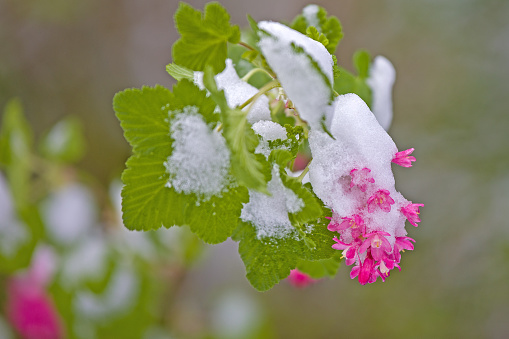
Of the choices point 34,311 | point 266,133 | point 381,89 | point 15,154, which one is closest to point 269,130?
point 266,133

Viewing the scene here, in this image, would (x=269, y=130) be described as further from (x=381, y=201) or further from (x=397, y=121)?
(x=397, y=121)

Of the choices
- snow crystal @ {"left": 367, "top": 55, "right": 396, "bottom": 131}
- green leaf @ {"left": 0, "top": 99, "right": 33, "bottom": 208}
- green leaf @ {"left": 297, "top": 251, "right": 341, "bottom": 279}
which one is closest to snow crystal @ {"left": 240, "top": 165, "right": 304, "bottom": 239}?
green leaf @ {"left": 297, "top": 251, "right": 341, "bottom": 279}

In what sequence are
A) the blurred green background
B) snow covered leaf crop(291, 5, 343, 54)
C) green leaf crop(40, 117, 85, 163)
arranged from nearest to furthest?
snow covered leaf crop(291, 5, 343, 54)
green leaf crop(40, 117, 85, 163)
the blurred green background

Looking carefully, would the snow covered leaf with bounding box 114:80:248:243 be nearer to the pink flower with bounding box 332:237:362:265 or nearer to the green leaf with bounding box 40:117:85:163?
the pink flower with bounding box 332:237:362:265

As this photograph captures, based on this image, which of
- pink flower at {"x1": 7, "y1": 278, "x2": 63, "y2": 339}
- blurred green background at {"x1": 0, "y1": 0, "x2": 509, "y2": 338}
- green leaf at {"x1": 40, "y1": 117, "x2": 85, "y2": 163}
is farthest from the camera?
blurred green background at {"x1": 0, "y1": 0, "x2": 509, "y2": 338}

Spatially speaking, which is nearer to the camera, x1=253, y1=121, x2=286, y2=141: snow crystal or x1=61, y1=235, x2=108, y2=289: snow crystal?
x1=253, y1=121, x2=286, y2=141: snow crystal

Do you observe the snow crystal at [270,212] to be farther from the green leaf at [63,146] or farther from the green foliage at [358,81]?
the green leaf at [63,146]

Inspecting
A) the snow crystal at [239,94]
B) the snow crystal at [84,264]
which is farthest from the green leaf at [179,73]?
the snow crystal at [84,264]

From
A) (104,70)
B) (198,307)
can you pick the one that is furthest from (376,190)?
(104,70)
